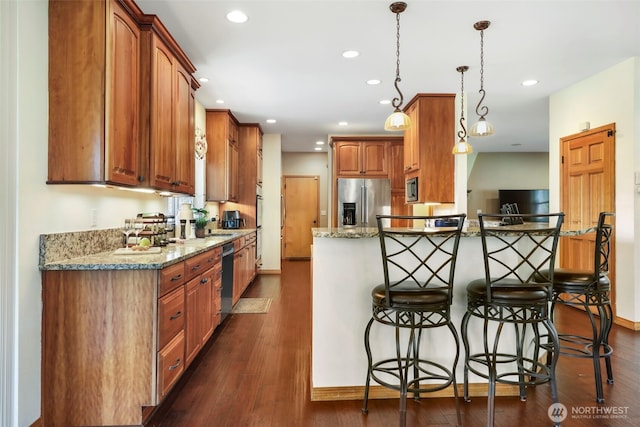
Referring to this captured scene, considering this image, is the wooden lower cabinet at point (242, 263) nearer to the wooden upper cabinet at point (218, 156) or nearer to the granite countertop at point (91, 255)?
the wooden upper cabinet at point (218, 156)

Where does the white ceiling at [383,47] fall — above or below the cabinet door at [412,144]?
above

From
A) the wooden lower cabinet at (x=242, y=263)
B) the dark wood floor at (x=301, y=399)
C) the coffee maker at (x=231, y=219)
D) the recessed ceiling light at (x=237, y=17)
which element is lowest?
the dark wood floor at (x=301, y=399)

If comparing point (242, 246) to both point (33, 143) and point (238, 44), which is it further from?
point (33, 143)

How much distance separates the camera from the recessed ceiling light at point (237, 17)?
2744 millimetres

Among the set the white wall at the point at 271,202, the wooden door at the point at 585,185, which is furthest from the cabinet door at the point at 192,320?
the white wall at the point at 271,202

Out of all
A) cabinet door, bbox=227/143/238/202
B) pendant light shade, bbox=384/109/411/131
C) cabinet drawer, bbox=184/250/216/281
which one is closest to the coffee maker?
cabinet door, bbox=227/143/238/202

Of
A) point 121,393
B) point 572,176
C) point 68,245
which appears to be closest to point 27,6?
point 68,245

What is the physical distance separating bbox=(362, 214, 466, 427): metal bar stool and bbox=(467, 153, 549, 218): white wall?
7722 millimetres

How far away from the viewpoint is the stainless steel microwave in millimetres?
4773

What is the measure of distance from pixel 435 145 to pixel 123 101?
351 centimetres

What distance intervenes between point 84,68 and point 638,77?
4.73m

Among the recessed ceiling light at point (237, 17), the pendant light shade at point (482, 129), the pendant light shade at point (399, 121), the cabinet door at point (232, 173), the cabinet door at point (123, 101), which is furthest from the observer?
the cabinet door at point (232, 173)

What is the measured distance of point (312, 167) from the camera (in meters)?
9.12

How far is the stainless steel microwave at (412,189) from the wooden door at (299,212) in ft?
13.7
